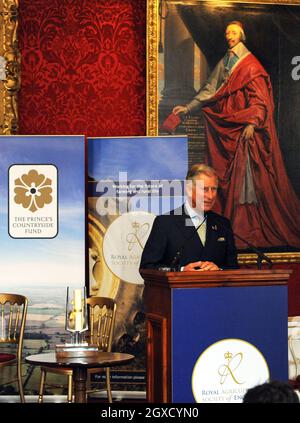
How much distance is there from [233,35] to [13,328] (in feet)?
11.8

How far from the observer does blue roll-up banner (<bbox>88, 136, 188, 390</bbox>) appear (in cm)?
759

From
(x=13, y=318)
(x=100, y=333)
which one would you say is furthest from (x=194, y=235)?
(x=13, y=318)

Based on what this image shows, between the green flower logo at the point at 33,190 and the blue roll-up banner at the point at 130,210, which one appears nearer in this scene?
the green flower logo at the point at 33,190

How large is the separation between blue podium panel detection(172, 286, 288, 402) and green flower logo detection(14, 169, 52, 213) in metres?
3.01

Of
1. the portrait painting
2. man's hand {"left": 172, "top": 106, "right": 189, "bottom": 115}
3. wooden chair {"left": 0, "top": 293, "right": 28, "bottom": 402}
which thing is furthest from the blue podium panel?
man's hand {"left": 172, "top": 106, "right": 189, "bottom": 115}

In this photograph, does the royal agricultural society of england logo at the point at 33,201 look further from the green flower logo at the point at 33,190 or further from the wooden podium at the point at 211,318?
the wooden podium at the point at 211,318

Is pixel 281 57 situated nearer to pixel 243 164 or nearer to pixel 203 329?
pixel 243 164

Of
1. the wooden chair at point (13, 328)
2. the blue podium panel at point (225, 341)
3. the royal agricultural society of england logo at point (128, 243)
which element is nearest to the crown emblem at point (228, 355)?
the blue podium panel at point (225, 341)

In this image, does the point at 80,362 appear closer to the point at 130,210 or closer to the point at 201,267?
the point at 201,267

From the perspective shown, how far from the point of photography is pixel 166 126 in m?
8.19

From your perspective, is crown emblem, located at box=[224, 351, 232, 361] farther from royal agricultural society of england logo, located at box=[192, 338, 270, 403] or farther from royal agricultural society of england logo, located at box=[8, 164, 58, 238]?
royal agricultural society of england logo, located at box=[8, 164, 58, 238]

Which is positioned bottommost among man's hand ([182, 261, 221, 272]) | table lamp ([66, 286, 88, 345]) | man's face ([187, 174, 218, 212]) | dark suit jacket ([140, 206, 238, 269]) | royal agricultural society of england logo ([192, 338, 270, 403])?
royal agricultural society of england logo ([192, 338, 270, 403])

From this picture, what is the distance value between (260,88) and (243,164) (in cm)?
79

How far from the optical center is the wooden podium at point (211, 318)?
4.66 m
